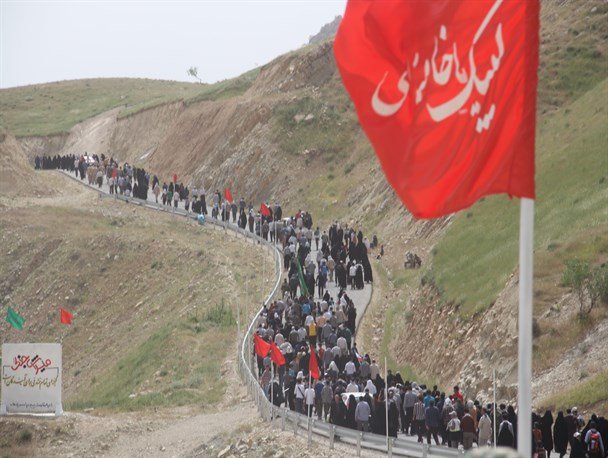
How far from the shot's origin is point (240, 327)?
153ft

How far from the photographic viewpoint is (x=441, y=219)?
2099 inches

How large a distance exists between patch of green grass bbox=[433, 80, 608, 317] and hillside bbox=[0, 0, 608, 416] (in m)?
0.07

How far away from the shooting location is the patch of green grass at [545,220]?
39.6 metres

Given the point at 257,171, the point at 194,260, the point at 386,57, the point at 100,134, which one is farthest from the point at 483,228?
the point at 100,134

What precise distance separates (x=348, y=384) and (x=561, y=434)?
644 centimetres

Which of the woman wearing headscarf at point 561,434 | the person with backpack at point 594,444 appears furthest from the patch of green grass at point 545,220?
the person with backpack at point 594,444

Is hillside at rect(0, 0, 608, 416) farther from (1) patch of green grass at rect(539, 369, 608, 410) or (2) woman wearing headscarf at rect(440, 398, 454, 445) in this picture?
(2) woman wearing headscarf at rect(440, 398, 454, 445)

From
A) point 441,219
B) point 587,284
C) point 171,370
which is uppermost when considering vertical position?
point 441,219

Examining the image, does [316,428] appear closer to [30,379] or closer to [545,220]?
[30,379]

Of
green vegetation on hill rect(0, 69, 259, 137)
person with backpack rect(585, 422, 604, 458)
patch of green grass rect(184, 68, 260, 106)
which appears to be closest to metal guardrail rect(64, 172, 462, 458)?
person with backpack rect(585, 422, 604, 458)

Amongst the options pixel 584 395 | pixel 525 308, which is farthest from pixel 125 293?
pixel 525 308

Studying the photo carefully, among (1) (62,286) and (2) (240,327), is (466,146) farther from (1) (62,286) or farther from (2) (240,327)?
(1) (62,286)

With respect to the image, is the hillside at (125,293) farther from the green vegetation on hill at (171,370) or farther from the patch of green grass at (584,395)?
the patch of green grass at (584,395)

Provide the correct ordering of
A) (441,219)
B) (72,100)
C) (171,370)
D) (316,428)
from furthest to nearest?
(72,100) < (441,219) < (171,370) < (316,428)
